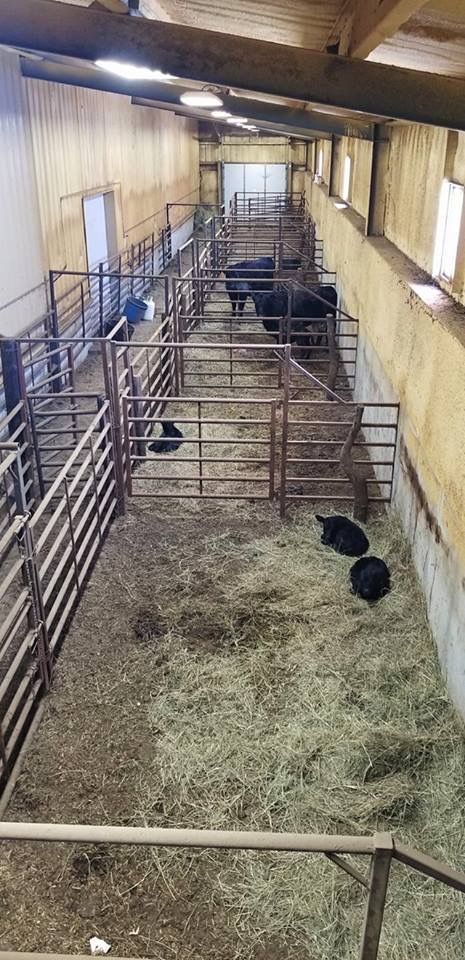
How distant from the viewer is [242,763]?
13.9ft

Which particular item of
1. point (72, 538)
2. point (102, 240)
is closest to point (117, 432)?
point (72, 538)

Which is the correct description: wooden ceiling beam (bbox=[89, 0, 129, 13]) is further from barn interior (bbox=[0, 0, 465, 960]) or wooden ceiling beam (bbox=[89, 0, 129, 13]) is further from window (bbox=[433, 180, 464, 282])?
window (bbox=[433, 180, 464, 282])

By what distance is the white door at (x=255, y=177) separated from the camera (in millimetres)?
28859

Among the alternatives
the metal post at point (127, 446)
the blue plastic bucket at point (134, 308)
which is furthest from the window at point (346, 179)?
the metal post at point (127, 446)

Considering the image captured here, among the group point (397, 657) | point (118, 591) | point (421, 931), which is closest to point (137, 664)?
point (118, 591)

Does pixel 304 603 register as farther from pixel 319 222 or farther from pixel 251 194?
pixel 251 194

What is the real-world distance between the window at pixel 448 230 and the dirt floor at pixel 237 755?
2.33m

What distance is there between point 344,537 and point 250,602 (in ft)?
3.57

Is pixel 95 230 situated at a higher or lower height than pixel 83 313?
higher

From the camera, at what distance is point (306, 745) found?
4.33 meters

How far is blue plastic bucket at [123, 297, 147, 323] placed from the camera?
14.5 metres

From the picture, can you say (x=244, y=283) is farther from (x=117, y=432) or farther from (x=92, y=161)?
(x=117, y=432)

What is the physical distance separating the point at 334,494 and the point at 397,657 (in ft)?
8.56

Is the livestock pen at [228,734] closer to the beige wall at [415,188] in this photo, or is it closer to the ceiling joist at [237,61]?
the beige wall at [415,188]
